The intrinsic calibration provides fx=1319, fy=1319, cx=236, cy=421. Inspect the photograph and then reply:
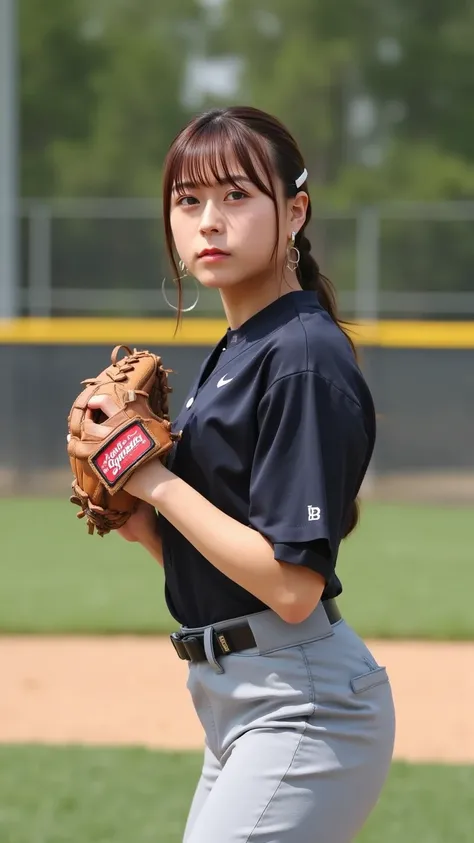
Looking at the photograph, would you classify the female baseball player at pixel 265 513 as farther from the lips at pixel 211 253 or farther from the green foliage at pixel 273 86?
the green foliage at pixel 273 86

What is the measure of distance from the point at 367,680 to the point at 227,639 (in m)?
0.23

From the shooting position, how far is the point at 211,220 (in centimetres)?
213

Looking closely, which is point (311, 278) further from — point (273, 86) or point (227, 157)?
point (273, 86)

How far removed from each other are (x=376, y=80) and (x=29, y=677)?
23.3m

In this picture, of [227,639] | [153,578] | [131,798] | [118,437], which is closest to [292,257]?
[118,437]

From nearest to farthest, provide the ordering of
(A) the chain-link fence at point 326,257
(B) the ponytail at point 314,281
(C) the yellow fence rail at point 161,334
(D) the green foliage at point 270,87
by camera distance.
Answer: (B) the ponytail at point 314,281
(C) the yellow fence rail at point 161,334
(A) the chain-link fence at point 326,257
(D) the green foliage at point 270,87

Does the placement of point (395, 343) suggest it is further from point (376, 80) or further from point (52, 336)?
point (376, 80)

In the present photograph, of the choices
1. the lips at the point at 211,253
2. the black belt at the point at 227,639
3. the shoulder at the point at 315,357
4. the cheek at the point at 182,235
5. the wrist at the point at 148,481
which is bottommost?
the black belt at the point at 227,639

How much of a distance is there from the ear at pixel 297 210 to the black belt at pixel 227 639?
633 mm

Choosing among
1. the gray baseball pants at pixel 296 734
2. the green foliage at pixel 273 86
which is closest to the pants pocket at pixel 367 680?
the gray baseball pants at pixel 296 734

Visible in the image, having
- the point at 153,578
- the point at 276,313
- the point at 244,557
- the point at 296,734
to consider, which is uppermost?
the point at 276,313

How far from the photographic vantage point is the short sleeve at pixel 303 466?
196 cm

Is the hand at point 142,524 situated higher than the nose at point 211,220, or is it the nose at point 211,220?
the nose at point 211,220

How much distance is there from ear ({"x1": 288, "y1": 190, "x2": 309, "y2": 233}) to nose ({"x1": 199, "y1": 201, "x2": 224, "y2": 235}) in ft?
0.47
